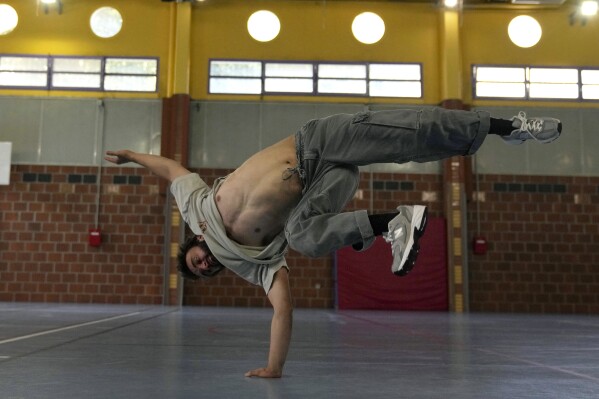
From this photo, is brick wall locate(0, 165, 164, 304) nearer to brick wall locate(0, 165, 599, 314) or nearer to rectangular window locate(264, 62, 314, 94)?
brick wall locate(0, 165, 599, 314)

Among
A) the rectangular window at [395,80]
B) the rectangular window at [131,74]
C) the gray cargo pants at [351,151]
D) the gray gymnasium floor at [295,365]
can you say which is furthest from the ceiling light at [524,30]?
the gray cargo pants at [351,151]

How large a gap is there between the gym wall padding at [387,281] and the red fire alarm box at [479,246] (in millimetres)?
673

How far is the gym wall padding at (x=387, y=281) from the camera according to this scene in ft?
39.8

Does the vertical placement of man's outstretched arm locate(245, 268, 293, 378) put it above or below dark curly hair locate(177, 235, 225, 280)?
below

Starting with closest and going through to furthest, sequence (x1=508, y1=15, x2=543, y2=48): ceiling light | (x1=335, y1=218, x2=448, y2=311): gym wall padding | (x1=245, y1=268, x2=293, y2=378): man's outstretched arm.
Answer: (x1=245, y1=268, x2=293, y2=378): man's outstretched arm < (x1=335, y1=218, x2=448, y2=311): gym wall padding < (x1=508, y1=15, x2=543, y2=48): ceiling light

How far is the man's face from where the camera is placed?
3068mm

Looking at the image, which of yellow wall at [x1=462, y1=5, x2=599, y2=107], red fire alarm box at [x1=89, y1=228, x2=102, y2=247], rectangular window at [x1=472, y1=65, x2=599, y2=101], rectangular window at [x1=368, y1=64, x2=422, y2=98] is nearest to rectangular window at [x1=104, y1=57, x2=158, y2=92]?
red fire alarm box at [x1=89, y1=228, x2=102, y2=247]

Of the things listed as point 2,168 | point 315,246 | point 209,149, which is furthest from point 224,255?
point 2,168

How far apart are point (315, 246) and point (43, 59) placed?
11.8m

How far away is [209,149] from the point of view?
41.8 feet

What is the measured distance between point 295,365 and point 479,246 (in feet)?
A: 32.7

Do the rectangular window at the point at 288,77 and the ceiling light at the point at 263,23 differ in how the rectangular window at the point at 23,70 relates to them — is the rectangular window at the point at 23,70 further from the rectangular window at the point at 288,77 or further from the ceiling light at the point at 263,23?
the rectangular window at the point at 288,77

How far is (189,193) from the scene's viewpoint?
3.31 metres

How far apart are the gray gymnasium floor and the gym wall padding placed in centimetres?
694
